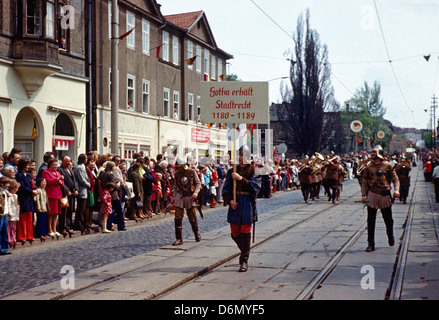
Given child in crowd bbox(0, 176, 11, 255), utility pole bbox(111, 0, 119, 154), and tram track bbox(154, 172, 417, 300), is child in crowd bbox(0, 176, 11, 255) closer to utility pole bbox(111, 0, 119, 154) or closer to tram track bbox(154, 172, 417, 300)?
tram track bbox(154, 172, 417, 300)

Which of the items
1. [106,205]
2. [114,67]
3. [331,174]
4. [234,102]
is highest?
[114,67]

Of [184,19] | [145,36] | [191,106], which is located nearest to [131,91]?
[145,36]

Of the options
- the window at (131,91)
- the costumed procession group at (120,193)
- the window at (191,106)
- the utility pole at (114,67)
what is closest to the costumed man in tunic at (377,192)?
the costumed procession group at (120,193)

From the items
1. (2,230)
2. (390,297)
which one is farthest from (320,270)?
(2,230)

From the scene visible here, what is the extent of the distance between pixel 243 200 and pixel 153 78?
25.4 m

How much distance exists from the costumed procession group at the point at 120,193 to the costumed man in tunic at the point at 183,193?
19mm

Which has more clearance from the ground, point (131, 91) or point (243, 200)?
point (131, 91)

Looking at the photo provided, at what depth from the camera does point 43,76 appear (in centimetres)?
2177

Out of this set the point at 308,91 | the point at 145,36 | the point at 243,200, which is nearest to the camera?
the point at 243,200

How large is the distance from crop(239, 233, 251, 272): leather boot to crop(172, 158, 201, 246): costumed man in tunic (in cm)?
270

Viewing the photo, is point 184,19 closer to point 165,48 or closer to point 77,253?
point 165,48

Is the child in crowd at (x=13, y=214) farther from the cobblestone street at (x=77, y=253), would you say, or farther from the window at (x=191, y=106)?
the window at (x=191, y=106)

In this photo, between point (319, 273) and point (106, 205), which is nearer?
point (319, 273)

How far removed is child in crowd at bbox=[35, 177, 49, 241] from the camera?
1233 cm
